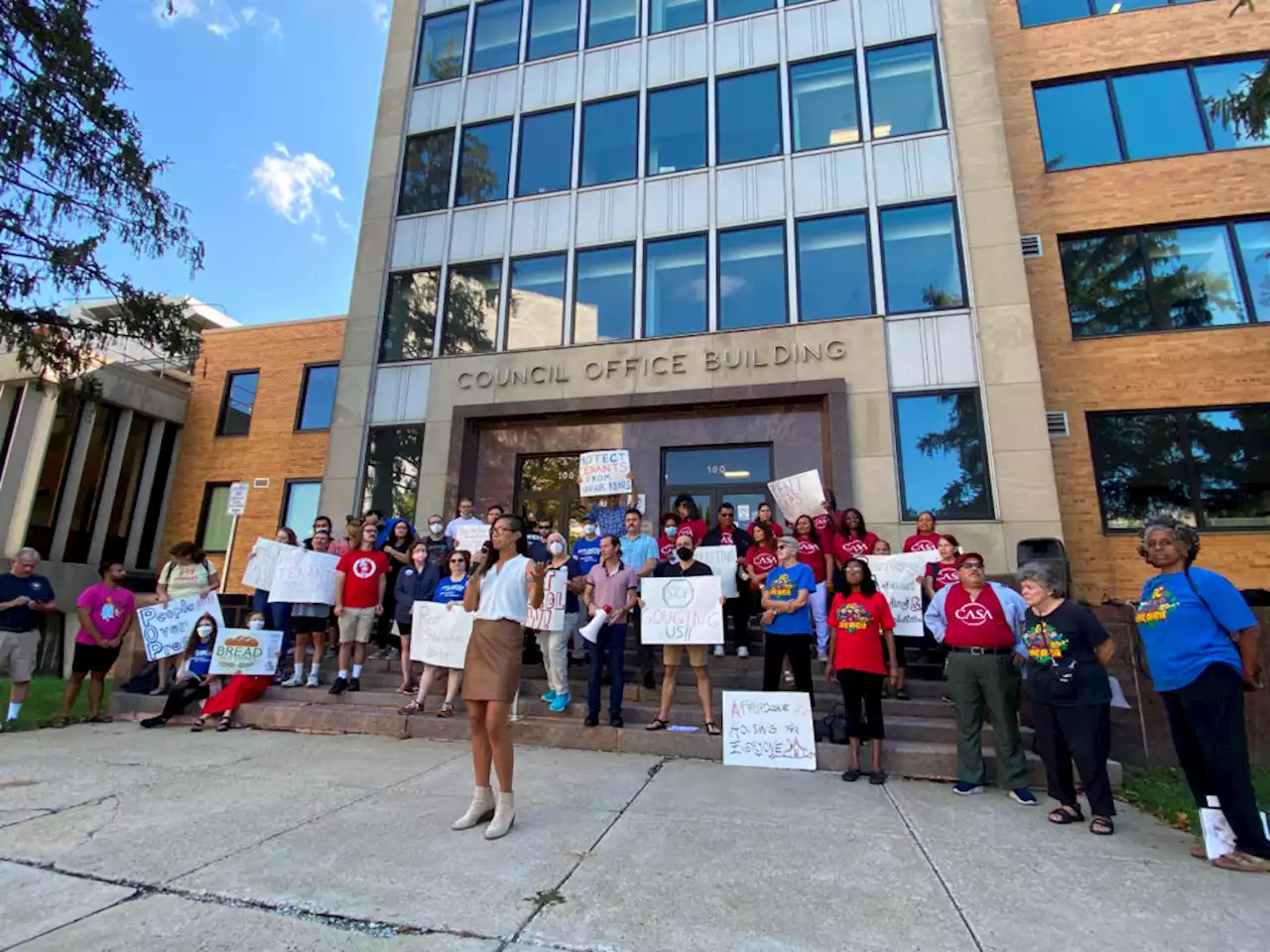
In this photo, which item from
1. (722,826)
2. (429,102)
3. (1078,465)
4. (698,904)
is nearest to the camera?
(698,904)

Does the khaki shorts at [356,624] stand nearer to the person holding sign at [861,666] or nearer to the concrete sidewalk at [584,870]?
the concrete sidewalk at [584,870]

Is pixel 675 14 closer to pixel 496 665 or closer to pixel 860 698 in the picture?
pixel 860 698

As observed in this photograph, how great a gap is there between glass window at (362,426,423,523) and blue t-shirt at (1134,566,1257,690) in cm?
1255

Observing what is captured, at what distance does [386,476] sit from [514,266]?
5.54 m

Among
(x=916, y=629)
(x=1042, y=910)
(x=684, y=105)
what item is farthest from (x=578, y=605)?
(x=684, y=105)

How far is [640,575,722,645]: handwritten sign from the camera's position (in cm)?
706

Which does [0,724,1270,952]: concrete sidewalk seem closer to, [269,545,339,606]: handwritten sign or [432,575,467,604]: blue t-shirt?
[432,575,467,604]: blue t-shirt

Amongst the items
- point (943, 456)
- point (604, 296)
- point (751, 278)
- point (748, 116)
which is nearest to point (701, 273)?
point (751, 278)

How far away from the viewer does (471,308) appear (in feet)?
49.6

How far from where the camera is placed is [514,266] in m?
15.1

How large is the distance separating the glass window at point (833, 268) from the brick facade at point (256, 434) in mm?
12553

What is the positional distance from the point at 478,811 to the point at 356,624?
5117 mm

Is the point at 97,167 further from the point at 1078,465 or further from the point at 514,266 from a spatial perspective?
the point at 1078,465

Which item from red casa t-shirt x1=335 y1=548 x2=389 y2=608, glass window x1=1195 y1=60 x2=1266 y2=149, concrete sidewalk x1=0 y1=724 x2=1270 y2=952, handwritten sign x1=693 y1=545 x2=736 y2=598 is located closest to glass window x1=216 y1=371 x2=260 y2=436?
red casa t-shirt x1=335 y1=548 x2=389 y2=608
